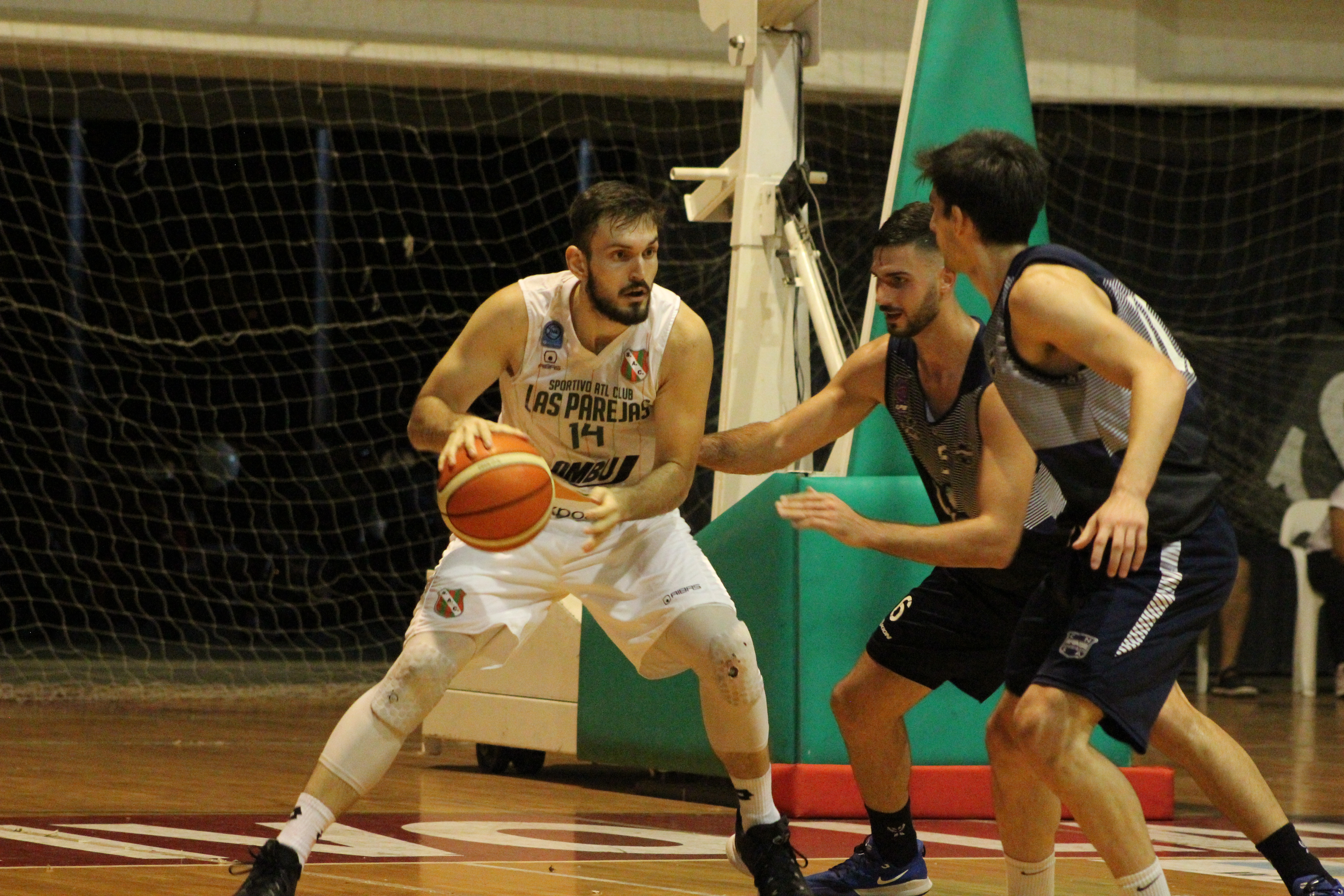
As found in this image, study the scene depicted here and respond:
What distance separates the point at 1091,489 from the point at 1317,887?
1036 mm

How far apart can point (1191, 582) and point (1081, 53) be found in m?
8.87

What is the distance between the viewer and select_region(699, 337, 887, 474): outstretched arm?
419 centimetres

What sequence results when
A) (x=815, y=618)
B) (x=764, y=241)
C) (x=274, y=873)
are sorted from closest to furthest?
(x=274, y=873) → (x=815, y=618) → (x=764, y=241)

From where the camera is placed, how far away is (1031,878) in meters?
3.48

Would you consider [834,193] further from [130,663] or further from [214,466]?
[130,663]

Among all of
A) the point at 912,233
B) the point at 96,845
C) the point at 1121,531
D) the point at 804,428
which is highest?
the point at 912,233

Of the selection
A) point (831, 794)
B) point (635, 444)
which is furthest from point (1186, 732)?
point (831, 794)

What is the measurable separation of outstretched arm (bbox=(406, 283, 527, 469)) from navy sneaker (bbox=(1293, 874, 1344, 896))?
6.28ft

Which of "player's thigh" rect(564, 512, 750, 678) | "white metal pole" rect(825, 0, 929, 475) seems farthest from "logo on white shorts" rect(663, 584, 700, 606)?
"white metal pole" rect(825, 0, 929, 475)

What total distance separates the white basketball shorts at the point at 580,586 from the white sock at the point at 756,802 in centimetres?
33

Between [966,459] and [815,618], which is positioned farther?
[815,618]

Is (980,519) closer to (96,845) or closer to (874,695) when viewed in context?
(874,695)

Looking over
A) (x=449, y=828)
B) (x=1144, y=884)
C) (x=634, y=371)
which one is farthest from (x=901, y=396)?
(x=449, y=828)

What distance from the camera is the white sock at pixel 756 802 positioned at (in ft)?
12.9
